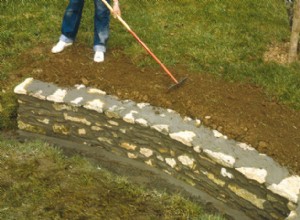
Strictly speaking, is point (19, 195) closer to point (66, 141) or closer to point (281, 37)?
point (66, 141)

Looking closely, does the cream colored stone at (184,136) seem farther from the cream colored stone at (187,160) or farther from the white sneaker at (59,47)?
the white sneaker at (59,47)

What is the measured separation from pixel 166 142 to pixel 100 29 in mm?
1942

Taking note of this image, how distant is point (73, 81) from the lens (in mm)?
5566

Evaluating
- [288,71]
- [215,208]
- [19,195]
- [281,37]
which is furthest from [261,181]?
[281,37]

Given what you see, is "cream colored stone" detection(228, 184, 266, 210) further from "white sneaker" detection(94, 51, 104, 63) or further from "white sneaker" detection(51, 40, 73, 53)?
"white sneaker" detection(51, 40, 73, 53)

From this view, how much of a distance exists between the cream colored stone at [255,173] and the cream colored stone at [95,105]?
182cm

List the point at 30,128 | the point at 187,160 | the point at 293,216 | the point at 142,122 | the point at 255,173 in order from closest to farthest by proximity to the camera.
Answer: the point at 293,216 < the point at 255,173 < the point at 187,160 < the point at 142,122 < the point at 30,128

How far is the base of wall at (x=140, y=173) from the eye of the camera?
4793mm

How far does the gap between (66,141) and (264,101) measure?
259 centimetres

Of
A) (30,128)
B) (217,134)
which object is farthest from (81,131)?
(217,134)

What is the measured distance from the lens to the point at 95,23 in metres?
5.81

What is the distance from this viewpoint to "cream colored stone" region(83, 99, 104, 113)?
517cm

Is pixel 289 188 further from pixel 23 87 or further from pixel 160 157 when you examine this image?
pixel 23 87

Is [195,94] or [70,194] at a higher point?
[195,94]
